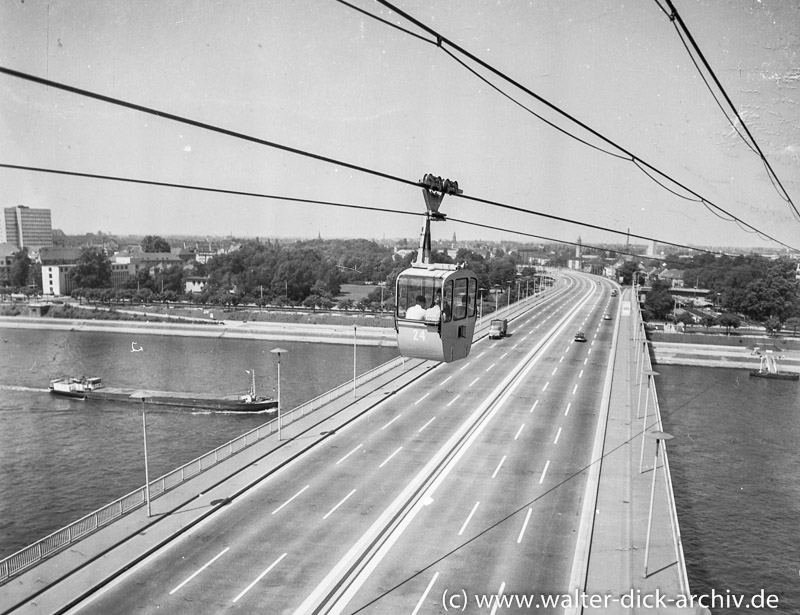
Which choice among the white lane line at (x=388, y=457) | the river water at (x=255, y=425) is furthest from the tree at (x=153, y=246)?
the white lane line at (x=388, y=457)

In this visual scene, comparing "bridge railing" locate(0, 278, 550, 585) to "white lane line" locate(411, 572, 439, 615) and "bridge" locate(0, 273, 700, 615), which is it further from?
"white lane line" locate(411, 572, 439, 615)

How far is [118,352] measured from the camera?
194 ft

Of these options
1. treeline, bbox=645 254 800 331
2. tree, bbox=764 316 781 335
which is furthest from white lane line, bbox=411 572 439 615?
tree, bbox=764 316 781 335

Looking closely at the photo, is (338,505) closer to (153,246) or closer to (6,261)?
(6,261)

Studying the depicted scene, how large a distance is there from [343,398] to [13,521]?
15.3 metres

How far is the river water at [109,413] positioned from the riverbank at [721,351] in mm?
28667

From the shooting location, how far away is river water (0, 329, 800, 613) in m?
21.3

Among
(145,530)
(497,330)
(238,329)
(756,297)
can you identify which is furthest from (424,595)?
(756,297)

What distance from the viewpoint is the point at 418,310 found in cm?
1112

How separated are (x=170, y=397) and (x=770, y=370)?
5039 cm

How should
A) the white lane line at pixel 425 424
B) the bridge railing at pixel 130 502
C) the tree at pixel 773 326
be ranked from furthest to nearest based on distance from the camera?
the tree at pixel 773 326 → the white lane line at pixel 425 424 → the bridge railing at pixel 130 502

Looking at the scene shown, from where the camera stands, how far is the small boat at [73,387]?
4006 centimetres

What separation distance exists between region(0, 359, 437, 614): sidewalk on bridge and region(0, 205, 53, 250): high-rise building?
348ft

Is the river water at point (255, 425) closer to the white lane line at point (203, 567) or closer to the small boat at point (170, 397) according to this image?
the small boat at point (170, 397)
